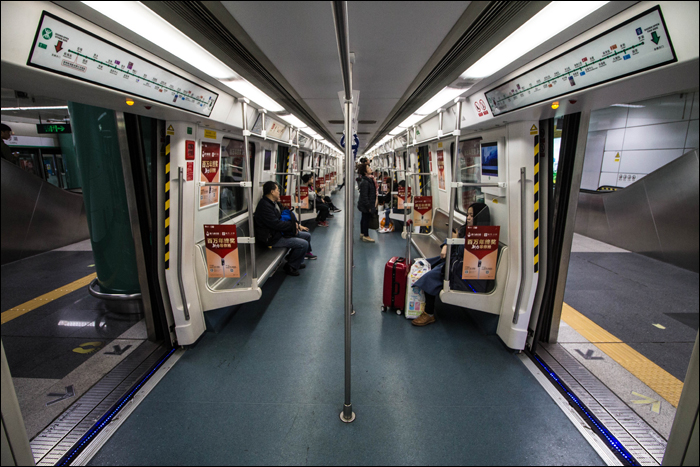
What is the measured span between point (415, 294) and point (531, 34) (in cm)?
288

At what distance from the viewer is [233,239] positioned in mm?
3148

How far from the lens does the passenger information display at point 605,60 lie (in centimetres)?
143

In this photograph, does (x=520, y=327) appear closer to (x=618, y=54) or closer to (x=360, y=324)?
(x=360, y=324)

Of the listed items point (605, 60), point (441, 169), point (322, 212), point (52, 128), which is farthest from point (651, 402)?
point (52, 128)

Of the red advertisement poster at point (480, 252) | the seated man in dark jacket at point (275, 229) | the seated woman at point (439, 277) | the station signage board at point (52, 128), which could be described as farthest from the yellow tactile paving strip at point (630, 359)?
the station signage board at point (52, 128)

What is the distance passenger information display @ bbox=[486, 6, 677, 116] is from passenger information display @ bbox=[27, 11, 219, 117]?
2.68m

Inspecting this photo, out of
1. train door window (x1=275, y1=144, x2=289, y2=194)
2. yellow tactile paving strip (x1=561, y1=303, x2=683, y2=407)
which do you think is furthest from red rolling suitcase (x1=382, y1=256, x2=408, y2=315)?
train door window (x1=275, y1=144, x2=289, y2=194)

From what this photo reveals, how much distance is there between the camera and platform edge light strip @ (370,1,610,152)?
1.55m

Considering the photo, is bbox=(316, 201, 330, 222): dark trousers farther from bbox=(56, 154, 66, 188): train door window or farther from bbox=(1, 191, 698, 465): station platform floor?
bbox=(56, 154, 66, 188): train door window

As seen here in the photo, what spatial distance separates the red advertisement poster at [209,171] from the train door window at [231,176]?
49cm

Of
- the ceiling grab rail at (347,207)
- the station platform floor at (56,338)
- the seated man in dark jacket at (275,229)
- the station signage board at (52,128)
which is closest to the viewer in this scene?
the ceiling grab rail at (347,207)

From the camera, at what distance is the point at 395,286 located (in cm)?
414

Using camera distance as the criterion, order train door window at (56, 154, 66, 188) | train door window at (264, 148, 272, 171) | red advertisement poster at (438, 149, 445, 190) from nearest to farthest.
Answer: red advertisement poster at (438, 149, 445, 190) < train door window at (264, 148, 272, 171) < train door window at (56, 154, 66, 188)

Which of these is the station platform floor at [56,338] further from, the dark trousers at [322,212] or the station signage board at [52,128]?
the dark trousers at [322,212]
